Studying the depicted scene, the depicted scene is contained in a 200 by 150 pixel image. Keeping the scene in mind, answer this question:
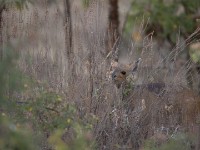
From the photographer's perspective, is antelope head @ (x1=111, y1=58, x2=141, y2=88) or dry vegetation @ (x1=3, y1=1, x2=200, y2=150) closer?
dry vegetation @ (x1=3, y1=1, x2=200, y2=150)

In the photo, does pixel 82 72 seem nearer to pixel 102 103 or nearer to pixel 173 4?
pixel 102 103

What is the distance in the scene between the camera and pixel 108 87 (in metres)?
8.11

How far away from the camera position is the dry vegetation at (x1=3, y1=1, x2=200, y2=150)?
771 centimetres

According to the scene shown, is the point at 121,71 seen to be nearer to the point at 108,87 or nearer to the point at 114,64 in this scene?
the point at 114,64

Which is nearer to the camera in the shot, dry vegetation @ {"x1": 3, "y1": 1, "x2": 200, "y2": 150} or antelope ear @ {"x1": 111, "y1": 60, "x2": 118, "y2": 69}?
A: dry vegetation @ {"x1": 3, "y1": 1, "x2": 200, "y2": 150}

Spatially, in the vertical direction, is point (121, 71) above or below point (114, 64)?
below

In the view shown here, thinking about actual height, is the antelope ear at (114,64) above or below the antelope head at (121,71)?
above

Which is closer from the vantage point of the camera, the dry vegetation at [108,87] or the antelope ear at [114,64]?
the dry vegetation at [108,87]

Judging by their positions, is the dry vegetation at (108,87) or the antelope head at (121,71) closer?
the dry vegetation at (108,87)

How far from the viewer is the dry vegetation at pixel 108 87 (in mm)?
7707

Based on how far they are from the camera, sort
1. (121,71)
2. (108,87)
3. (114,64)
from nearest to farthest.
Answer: (108,87), (114,64), (121,71)

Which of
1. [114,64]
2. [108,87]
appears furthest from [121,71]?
[108,87]

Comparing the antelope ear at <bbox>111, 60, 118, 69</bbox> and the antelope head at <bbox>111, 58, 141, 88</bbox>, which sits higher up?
the antelope ear at <bbox>111, 60, 118, 69</bbox>

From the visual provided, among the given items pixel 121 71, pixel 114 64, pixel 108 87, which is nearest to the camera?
pixel 108 87
